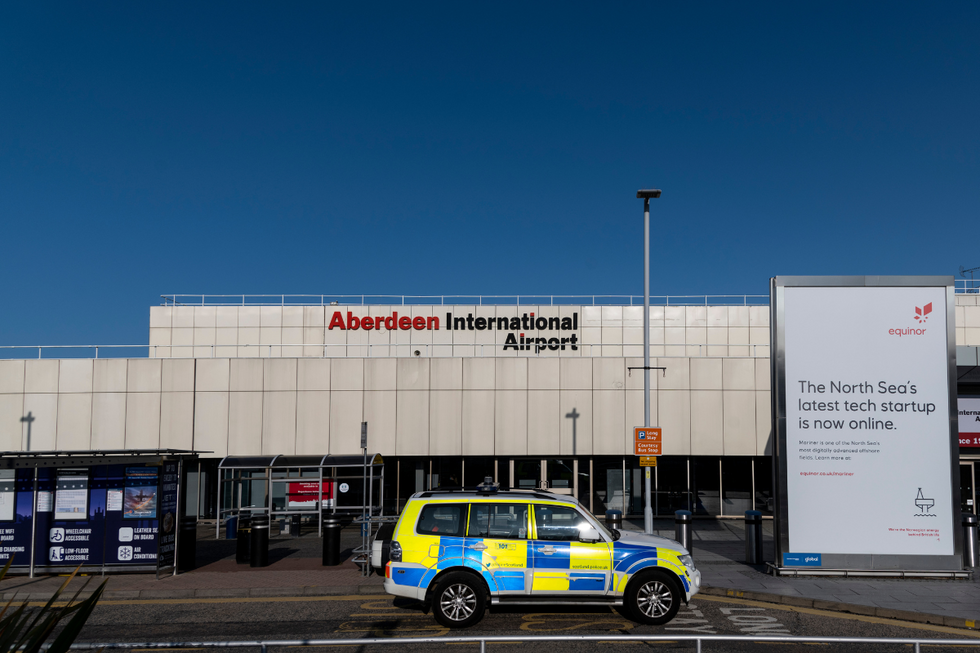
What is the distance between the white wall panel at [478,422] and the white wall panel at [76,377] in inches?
520

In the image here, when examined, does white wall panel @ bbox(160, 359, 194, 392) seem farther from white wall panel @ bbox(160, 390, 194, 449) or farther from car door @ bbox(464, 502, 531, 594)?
car door @ bbox(464, 502, 531, 594)

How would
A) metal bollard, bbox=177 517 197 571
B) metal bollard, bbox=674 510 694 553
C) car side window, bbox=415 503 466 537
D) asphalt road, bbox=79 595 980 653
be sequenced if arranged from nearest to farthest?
asphalt road, bbox=79 595 980 653 → car side window, bbox=415 503 466 537 → metal bollard, bbox=177 517 197 571 → metal bollard, bbox=674 510 694 553

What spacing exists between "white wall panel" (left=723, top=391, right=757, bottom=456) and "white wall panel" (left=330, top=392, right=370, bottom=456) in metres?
12.7

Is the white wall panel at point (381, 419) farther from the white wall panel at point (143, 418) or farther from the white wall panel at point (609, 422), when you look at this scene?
the white wall panel at point (143, 418)

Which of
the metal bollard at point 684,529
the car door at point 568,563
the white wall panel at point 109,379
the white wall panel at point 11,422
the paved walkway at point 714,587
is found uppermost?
the white wall panel at point 109,379

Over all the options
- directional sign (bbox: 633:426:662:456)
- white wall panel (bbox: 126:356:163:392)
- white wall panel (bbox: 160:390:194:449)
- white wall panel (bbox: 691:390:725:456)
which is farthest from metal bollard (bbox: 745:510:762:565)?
white wall panel (bbox: 126:356:163:392)

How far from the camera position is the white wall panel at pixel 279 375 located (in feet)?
84.7

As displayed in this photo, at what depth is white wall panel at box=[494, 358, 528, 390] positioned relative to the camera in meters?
25.8

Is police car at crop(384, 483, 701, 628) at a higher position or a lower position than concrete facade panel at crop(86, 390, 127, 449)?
lower

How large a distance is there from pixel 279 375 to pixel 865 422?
1877cm

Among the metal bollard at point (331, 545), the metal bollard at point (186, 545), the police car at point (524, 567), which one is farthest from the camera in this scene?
the metal bollard at point (331, 545)

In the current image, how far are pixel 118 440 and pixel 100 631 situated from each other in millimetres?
16950

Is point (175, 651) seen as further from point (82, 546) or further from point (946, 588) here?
point (946, 588)

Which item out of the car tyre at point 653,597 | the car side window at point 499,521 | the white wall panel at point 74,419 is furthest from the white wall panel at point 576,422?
the white wall panel at point 74,419
